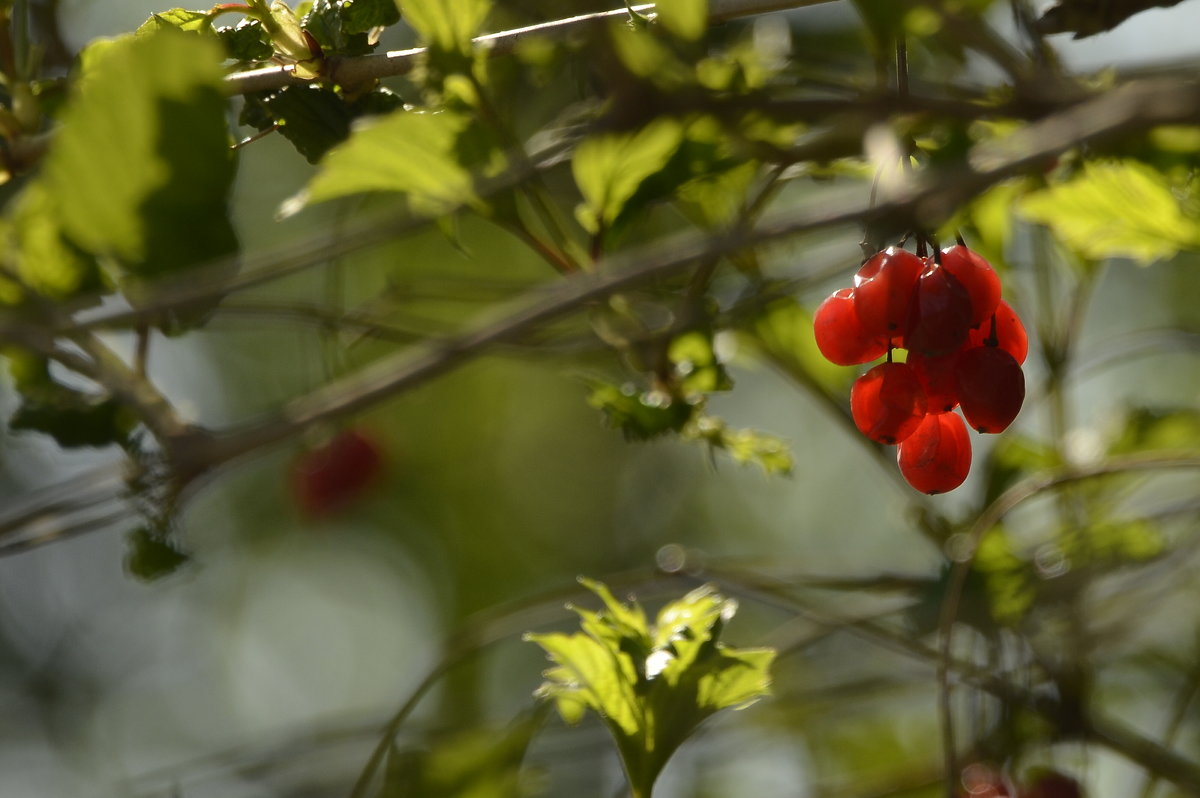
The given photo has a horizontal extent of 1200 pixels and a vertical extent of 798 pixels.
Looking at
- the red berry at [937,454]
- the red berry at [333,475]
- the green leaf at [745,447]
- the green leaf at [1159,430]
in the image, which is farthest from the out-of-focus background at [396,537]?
the red berry at [937,454]

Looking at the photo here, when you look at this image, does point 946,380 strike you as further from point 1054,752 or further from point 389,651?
point 389,651

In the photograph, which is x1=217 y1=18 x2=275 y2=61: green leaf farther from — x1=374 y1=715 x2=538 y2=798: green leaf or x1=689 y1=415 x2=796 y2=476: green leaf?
x1=374 y1=715 x2=538 y2=798: green leaf

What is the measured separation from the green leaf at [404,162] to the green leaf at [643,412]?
11.6 inches

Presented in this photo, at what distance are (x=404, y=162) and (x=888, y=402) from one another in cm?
40

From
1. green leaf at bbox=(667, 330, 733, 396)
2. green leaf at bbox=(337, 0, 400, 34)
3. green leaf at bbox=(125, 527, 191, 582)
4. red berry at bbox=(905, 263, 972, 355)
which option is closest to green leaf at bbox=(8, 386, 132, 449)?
green leaf at bbox=(125, 527, 191, 582)

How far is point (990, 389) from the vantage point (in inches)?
33.2

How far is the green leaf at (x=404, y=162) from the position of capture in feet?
2.79

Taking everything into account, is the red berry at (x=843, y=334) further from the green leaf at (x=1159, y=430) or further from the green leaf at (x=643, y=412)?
the green leaf at (x=1159, y=430)

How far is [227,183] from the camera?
78 centimetres

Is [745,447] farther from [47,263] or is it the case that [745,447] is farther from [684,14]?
[47,263]

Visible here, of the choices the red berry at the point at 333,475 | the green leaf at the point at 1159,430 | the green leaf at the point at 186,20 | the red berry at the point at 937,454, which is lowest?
the red berry at the point at 333,475

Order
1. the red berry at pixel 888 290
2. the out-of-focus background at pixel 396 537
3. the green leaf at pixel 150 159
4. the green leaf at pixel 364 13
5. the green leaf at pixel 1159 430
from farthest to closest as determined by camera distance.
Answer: the out-of-focus background at pixel 396 537, the green leaf at pixel 1159 430, the green leaf at pixel 364 13, the red berry at pixel 888 290, the green leaf at pixel 150 159

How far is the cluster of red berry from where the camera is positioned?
84 cm

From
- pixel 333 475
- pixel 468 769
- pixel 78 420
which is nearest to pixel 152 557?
pixel 78 420
